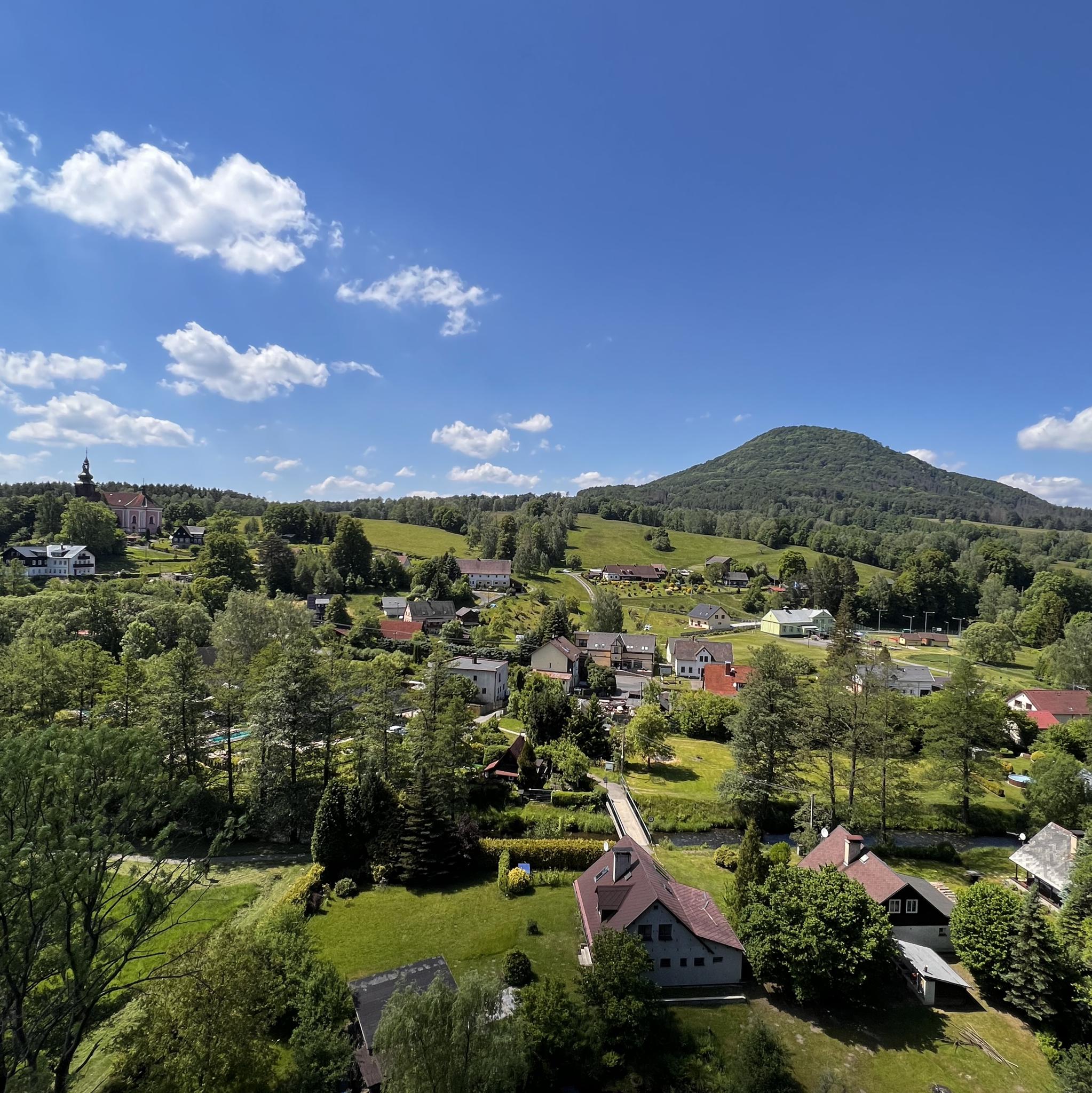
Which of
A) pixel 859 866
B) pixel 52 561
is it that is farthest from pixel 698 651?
pixel 52 561

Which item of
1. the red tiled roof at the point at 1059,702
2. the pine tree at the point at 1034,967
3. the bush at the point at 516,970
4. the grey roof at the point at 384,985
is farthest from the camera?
the red tiled roof at the point at 1059,702

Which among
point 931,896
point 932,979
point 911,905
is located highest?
point 931,896

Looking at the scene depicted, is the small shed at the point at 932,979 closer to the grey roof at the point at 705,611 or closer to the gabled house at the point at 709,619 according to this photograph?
the gabled house at the point at 709,619

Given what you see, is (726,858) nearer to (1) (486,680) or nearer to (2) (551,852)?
(2) (551,852)

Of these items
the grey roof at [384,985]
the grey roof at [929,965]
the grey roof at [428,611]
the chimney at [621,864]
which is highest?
the grey roof at [428,611]

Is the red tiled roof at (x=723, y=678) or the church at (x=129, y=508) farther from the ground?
the church at (x=129, y=508)

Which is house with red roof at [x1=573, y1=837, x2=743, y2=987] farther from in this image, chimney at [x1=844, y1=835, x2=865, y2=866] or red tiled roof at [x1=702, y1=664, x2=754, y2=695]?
red tiled roof at [x1=702, y1=664, x2=754, y2=695]

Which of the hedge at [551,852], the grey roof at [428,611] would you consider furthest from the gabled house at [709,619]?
the hedge at [551,852]

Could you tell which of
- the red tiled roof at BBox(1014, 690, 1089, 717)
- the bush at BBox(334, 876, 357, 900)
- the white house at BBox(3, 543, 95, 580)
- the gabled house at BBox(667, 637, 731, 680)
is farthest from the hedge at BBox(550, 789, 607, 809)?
the white house at BBox(3, 543, 95, 580)
